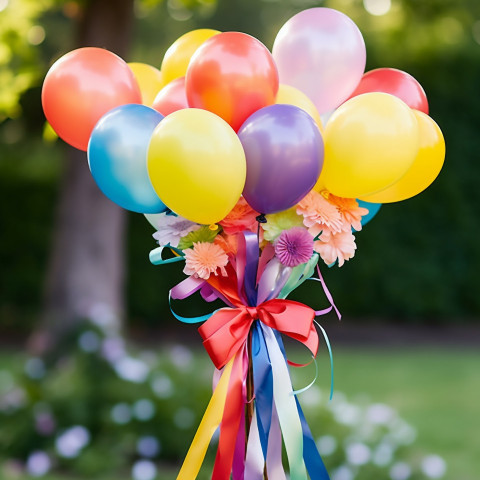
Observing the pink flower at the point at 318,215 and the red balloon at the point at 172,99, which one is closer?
the pink flower at the point at 318,215

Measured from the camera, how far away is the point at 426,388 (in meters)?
5.31

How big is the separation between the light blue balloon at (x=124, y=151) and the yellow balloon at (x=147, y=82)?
38 cm

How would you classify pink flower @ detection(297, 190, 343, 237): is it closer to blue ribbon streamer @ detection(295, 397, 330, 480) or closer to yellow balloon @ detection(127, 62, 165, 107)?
blue ribbon streamer @ detection(295, 397, 330, 480)

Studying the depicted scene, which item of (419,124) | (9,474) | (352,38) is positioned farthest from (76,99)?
(9,474)

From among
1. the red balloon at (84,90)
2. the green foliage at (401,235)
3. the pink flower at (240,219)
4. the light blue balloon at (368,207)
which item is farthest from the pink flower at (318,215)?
the green foliage at (401,235)

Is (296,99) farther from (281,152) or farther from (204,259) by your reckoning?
(204,259)

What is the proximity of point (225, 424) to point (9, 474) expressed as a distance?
2085 millimetres

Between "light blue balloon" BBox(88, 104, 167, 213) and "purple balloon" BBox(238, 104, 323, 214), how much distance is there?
0.24 metres

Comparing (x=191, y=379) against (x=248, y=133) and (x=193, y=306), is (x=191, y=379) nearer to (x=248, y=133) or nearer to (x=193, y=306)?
(x=248, y=133)

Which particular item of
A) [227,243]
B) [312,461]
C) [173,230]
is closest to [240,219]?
[227,243]

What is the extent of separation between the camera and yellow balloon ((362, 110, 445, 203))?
1.76 metres

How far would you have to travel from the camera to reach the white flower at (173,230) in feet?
5.50

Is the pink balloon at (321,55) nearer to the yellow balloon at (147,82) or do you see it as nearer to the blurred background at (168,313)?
the yellow balloon at (147,82)

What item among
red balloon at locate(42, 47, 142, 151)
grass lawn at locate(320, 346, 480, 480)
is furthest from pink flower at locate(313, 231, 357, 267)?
grass lawn at locate(320, 346, 480, 480)
